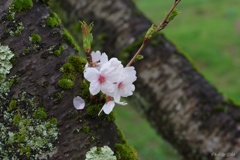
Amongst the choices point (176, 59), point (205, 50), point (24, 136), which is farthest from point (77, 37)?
point (205, 50)

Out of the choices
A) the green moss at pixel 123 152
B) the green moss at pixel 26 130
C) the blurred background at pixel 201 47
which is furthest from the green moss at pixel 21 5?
the blurred background at pixel 201 47

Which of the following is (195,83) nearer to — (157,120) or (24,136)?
(157,120)

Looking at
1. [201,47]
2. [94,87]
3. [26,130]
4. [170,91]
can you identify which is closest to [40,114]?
[26,130]

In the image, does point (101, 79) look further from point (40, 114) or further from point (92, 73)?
point (40, 114)

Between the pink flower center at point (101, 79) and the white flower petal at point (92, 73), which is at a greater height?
the white flower petal at point (92, 73)

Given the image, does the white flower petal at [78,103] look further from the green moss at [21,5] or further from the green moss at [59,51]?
the green moss at [21,5]

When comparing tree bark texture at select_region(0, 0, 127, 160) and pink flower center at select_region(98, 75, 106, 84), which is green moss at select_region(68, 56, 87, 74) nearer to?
tree bark texture at select_region(0, 0, 127, 160)
